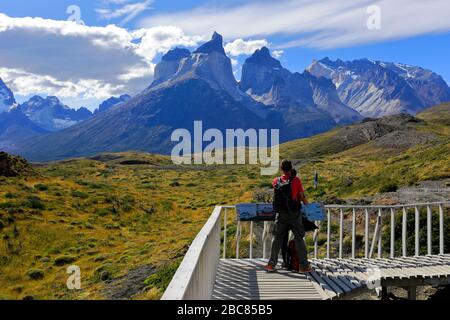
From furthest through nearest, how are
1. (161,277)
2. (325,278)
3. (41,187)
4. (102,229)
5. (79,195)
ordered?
(41,187)
(79,195)
(102,229)
(161,277)
(325,278)

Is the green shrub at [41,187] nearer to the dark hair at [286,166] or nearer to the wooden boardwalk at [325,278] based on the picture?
the wooden boardwalk at [325,278]

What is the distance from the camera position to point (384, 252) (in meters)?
14.3

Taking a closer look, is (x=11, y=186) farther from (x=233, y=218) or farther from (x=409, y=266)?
(x=409, y=266)

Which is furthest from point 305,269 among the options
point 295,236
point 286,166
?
point 286,166

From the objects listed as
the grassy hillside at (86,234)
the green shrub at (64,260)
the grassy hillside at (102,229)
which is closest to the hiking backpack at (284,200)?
the grassy hillside at (102,229)

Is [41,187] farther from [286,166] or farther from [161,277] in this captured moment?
[286,166]

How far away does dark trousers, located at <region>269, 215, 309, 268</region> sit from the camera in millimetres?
8406

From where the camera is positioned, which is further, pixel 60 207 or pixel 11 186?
pixel 11 186

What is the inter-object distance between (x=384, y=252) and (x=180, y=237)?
10.2m

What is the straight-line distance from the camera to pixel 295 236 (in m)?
8.43

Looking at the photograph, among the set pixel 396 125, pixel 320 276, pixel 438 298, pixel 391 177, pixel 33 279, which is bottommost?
pixel 33 279

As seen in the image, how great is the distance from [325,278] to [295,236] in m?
→ 0.88
